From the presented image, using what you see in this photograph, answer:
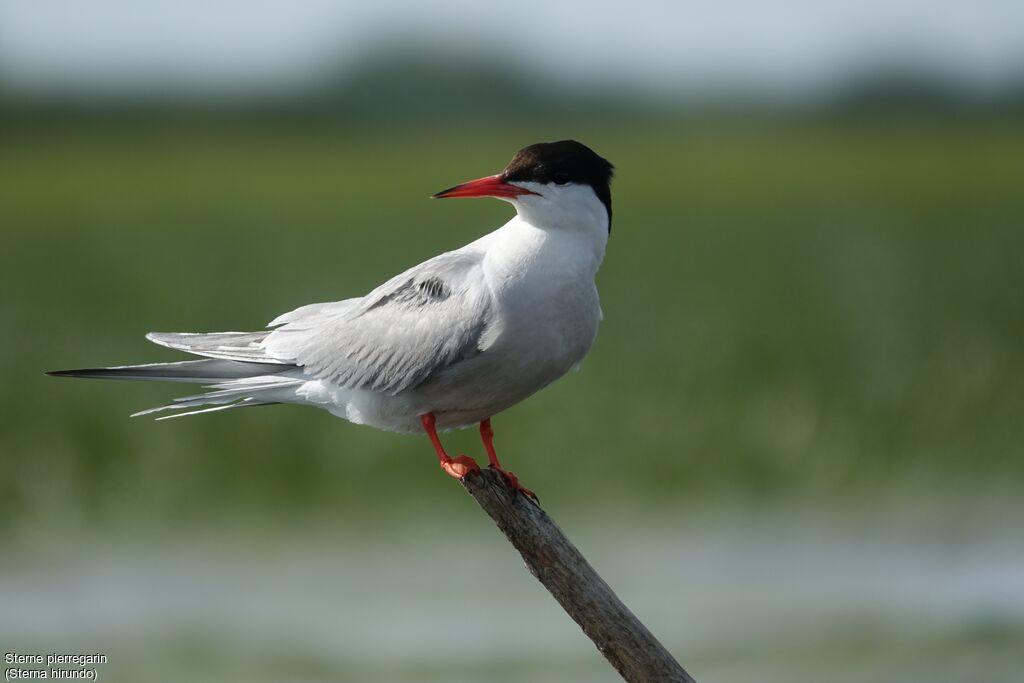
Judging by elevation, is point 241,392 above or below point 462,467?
above

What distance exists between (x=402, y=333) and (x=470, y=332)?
300 millimetres

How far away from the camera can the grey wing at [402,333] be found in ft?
13.4

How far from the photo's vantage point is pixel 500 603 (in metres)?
8.64

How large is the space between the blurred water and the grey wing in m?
3.79

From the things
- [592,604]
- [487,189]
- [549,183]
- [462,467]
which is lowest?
[592,604]

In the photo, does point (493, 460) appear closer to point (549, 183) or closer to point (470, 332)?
point (470, 332)

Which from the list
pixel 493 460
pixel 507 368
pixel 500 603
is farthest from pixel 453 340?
pixel 500 603

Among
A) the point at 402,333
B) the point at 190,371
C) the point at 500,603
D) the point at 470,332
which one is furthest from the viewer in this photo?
the point at 500,603

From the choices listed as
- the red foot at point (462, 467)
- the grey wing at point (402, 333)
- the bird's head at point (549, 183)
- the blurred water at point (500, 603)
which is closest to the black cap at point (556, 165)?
the bird's head at point (549, 183)

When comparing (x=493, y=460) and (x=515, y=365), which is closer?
(x=515, y=365)

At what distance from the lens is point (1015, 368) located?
11.3 meters

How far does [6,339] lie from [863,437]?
6.52 m

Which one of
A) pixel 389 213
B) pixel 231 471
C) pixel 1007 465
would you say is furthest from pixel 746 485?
pixel 389 213

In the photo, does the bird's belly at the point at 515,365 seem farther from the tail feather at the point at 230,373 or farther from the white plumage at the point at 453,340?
the tail feather at the point at 230,373
